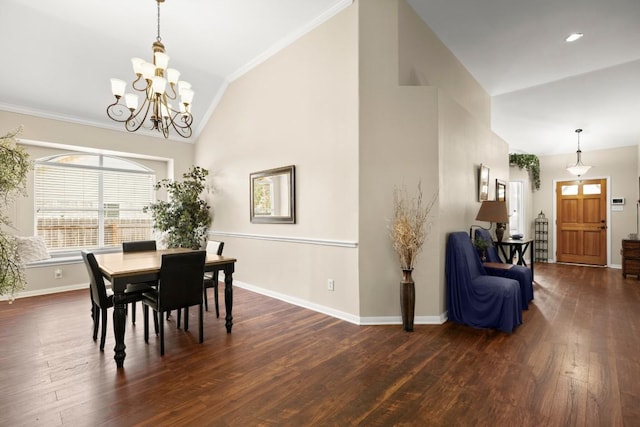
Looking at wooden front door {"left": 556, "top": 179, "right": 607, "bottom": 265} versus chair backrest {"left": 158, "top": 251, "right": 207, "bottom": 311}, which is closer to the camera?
chair backrest {"left": 158, "top": 251, "right": 207, "bottom": 311}

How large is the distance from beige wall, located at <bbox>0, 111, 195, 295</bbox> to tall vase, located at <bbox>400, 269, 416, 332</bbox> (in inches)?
206

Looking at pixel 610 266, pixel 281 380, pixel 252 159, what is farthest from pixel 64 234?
pixel 610 266

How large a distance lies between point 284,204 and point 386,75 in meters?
2.09

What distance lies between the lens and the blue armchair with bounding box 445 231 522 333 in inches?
126

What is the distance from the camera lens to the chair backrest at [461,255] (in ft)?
11.4

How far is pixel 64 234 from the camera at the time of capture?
17.3ft

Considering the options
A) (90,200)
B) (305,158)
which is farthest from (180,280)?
(90,200)

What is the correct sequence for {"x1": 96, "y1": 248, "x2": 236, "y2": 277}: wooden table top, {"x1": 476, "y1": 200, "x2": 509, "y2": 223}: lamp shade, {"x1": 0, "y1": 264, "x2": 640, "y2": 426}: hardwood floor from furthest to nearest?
1. {"x1": 476, "y1": 200, "x2": 509, "y2": 223}: lamp shade
2. {"x1": 96, "y1": 248, "x2": 236, "y2": 277}: wooden table top
3. {"x1": 0, "y1": 264, "x2": 640, "y2": 426}: hardwood floor

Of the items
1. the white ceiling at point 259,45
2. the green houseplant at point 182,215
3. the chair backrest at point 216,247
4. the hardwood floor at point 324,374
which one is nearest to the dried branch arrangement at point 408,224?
the hardwood floor at point 324,374

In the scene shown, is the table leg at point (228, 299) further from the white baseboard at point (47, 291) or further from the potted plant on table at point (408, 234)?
the white baseboard at point (47, 291)

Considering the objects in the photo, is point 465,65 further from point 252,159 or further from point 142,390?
point 142,390

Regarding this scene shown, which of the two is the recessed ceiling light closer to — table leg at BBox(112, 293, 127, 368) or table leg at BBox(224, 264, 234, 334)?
table leg at BBox(224, 264, 234, 334)

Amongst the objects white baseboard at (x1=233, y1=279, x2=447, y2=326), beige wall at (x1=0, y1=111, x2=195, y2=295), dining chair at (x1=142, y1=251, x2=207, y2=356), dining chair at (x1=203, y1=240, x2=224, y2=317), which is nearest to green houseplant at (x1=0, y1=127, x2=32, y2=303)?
dining chair at (x1=142, y1=251, x2=207, y2=356)

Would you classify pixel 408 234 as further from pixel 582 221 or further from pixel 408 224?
pixel 582 221
